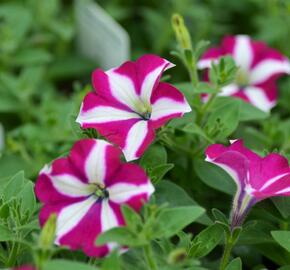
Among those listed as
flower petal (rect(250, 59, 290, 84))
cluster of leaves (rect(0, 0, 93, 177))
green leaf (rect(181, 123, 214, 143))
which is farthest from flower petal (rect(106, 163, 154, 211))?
flower petal (rect(250, 59, 290, 84))

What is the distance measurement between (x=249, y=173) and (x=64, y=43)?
0.98 meters

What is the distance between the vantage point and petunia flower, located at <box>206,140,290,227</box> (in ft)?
2.47

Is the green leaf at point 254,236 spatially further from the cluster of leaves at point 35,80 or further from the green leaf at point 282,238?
the cluster of leaves at point 35,80

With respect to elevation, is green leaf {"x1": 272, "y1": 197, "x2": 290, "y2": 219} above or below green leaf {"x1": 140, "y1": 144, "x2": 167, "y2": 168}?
below

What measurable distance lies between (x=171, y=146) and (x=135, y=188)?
0.28 metres

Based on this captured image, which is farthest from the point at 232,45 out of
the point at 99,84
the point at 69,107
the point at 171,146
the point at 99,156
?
the point at 99,156

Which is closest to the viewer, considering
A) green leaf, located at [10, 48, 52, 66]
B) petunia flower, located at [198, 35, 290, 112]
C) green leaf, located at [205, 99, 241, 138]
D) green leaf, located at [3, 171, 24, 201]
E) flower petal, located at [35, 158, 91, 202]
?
flower petal, located at [35, 158, 91, 202]

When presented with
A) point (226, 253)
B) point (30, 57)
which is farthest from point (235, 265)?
point (30, 57)

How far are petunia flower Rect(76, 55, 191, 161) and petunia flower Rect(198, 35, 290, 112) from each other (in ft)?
1.58

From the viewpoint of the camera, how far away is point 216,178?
0.94m

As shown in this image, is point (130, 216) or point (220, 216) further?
point (220, 216)

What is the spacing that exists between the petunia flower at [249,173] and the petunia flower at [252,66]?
0.54m

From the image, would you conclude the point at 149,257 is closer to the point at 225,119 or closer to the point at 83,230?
the point at 83,230

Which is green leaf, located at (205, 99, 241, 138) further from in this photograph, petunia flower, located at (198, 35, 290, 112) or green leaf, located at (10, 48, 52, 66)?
green leaf, located at (10, 48, 52, 66)
